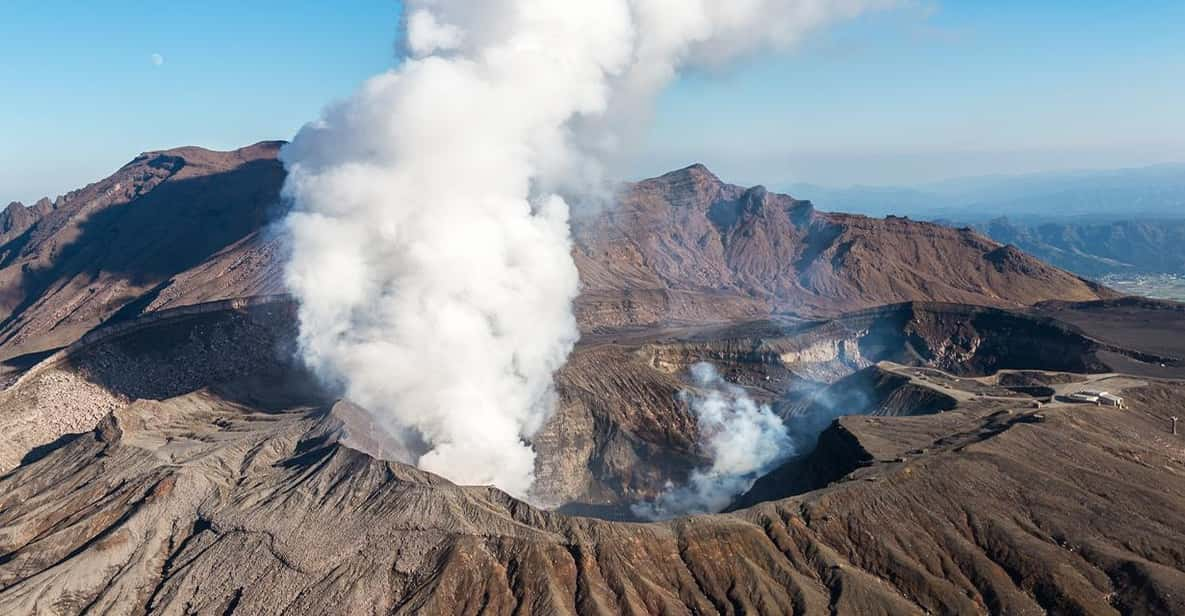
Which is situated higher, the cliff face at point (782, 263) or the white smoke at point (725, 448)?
the cliff face at point (782, 263)

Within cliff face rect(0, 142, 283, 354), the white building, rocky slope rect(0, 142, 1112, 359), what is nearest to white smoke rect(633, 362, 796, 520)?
the white building

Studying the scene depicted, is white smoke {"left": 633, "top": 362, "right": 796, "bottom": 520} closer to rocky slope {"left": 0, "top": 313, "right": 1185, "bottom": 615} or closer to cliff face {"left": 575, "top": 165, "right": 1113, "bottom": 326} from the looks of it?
rocky slope {"left": 0, "top": 313, "right": 1185, "bottom": 615}

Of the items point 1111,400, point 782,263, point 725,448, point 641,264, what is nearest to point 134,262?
point 641,264

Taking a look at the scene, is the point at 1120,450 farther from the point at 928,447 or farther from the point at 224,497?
the point at 224,497

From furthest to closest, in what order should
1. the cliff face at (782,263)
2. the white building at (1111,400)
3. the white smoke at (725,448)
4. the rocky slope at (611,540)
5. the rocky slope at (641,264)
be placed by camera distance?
the cliff face at (782,263) → the rocky slope at (641,264) → the white smoke at (725,448) → the white building at (1111,400) → the rocky slope at (611,540)

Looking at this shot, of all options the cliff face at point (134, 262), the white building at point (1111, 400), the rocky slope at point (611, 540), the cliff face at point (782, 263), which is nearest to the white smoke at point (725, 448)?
the rocky slope at point (611, 540)

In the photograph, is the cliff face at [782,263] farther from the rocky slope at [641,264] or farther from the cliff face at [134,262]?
the cliff face at [134,262]
